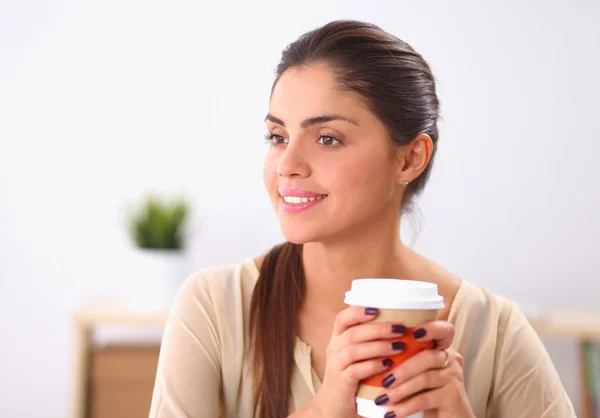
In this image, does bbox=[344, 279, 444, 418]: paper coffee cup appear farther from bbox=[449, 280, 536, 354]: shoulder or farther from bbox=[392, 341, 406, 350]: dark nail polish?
bbox=[449, 280, 536, 354]: shoulder

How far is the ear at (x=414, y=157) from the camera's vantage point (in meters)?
1.37

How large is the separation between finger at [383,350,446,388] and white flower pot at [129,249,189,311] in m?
1.83

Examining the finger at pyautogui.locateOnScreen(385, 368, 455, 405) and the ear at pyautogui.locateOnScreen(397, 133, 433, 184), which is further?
the ear at pyautogui.locateOnScreen(397, 133, 433, 184)

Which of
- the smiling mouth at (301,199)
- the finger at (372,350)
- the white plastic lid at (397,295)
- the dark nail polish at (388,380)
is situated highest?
the smiling mouth at (301,199)

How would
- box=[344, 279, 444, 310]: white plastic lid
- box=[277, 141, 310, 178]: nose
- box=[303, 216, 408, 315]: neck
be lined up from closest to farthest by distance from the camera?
box=[344, 279, 444, 310]: white plastic lid → box=[277, 141, 310, 178]: nose → box=[303, 216, 408, 315]: neck

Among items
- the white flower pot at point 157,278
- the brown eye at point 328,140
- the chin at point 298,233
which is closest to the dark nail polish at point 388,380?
the chin at point 298,233

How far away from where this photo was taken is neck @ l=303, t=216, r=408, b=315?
53.9 inches

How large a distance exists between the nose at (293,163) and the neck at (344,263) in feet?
0.59

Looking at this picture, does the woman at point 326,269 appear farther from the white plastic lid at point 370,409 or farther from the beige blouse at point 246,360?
the white plastic lid at point 370,409

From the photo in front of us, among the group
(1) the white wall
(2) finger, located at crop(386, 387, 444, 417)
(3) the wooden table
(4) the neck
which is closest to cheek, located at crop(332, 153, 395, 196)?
(4) the neck

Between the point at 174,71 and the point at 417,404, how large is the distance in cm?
243

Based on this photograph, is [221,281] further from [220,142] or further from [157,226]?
[220,142]

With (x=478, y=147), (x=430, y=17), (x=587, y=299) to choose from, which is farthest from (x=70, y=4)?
(x=587, y=299)

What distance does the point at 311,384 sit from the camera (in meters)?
1.34
